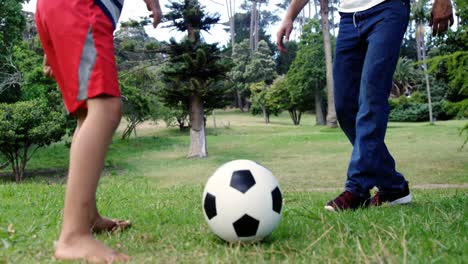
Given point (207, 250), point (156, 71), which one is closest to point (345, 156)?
point (156, 71)

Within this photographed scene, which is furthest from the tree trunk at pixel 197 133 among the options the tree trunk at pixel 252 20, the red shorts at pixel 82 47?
the tree trunk at pixel 252 20

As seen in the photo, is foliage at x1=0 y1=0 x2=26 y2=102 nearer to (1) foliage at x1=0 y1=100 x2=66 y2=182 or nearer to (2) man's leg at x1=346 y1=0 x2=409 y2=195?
(1) foliage at x1=0 y1=100 x2=66 y2=182

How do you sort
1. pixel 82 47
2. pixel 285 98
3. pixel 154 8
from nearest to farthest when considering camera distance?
pixel 82 47 < pixel 154 8 < pixel 285 98

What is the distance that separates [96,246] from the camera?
189 centimetres

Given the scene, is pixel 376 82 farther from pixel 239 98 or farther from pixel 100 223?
pixel 239 98

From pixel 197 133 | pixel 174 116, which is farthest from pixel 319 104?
pixel 197 133

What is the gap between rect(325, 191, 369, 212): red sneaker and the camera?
3.10 metres

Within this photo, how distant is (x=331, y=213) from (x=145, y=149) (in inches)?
792

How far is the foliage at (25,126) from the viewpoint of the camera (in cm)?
1412

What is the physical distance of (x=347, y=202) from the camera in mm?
3160

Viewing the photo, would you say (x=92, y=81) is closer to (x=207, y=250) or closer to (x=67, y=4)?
(x=67, y=4)

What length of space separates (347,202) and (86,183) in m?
1.83

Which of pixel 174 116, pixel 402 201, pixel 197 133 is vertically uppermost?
pixel 174 116

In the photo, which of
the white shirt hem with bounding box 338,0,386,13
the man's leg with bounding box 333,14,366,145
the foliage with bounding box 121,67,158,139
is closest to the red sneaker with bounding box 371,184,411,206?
the man's leg with bounding box 333,14,366,145
